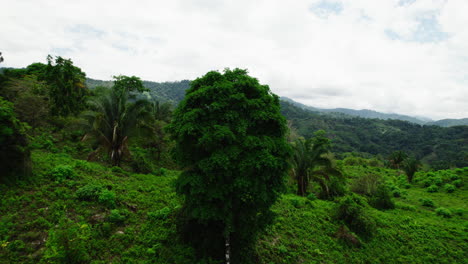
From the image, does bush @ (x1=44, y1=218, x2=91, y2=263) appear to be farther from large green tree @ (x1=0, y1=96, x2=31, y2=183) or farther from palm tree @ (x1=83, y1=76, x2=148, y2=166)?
palm tree @ (x1=83, y1=76, x2=148, y2=166)

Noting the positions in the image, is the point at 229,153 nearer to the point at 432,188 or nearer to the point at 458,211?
the point at 458,211

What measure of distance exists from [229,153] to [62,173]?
29.2 feet

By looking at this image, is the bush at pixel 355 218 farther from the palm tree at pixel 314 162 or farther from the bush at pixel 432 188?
the bush at pixel 432 188

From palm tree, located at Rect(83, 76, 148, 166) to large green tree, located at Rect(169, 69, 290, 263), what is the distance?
8.36m

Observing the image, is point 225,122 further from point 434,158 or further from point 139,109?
point 434,158

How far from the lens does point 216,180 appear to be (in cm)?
622

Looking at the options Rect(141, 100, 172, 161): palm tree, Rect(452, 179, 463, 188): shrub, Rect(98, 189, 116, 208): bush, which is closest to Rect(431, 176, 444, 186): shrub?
Rect(452, 179, 463, 188): shrub

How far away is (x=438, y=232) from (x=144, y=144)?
2565cm

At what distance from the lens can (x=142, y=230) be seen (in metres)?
8.14

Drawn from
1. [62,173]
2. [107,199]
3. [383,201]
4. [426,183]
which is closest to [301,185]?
[383,201]

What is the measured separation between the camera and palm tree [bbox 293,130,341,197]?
15766mm

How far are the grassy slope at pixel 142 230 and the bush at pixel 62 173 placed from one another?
0.21 m

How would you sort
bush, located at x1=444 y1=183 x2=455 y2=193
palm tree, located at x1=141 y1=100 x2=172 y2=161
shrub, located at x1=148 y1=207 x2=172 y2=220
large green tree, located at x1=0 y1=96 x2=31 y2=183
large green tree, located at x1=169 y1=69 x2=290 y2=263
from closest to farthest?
large green tree, located at x1=169 y1=69 x2=290 y2=263 < large green tree, located at x1=0 y1=96 x2=31 y2=183 < shrub, located at x1=148 y1=207 x2=172 y2=220 < palm tree, located at x1=141 y1=100 x2=172 y2=161 < bush, located at x1=444 y1=183 x2=455 y2=193

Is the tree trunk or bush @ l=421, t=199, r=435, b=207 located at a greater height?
the tree trunk
